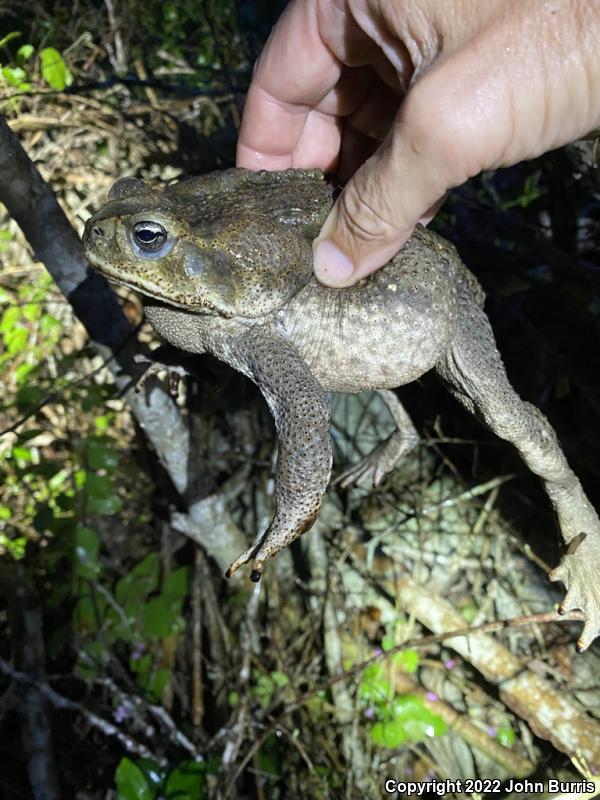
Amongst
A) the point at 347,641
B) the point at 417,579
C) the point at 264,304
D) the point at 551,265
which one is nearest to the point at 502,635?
the point at 417,579

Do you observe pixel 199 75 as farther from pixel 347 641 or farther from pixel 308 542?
pixel 347 641

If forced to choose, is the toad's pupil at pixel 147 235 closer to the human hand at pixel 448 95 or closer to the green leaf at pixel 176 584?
the human hand at pixel 448 95

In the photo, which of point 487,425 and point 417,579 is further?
point 417,579

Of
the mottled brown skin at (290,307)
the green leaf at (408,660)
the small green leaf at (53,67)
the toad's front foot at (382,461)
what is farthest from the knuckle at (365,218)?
the small green leaf at (53,67)

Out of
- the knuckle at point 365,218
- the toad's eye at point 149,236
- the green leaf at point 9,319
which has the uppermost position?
the toad's eye at point 149,236

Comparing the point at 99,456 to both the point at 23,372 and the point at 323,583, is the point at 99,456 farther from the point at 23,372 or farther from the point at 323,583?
the point at 323,583

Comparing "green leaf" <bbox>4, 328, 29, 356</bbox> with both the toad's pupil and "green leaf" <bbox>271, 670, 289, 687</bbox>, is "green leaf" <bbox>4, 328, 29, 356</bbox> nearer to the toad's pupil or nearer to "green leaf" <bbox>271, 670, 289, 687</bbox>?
the toad's pupil

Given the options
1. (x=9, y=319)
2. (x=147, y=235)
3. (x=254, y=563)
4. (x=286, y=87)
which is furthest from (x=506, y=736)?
(x=9, y=319)

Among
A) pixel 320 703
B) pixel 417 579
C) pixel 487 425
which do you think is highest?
pixel 487 425
